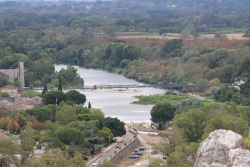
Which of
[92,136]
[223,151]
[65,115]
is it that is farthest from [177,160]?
[65,115]

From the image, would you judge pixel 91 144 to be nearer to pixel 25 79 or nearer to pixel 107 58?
pixel 25 79

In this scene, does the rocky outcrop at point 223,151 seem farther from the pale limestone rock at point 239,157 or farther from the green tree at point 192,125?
the green tree at point 192,125

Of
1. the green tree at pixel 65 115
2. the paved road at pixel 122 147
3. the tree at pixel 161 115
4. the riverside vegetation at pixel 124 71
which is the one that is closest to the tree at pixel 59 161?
the riverside vegetation at pixel 124 71

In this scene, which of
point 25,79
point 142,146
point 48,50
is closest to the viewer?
point 142,146

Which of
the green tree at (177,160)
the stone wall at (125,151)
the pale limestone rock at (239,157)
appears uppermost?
the pale limestone rock at (239,157)

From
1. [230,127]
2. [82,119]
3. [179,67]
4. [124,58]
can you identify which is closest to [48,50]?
[124,58]

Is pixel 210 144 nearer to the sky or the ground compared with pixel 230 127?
nearer to the sky

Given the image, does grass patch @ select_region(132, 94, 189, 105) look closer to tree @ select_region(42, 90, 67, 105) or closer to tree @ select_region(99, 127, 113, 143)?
tree @ select_region(42, 90, 67, 105)
